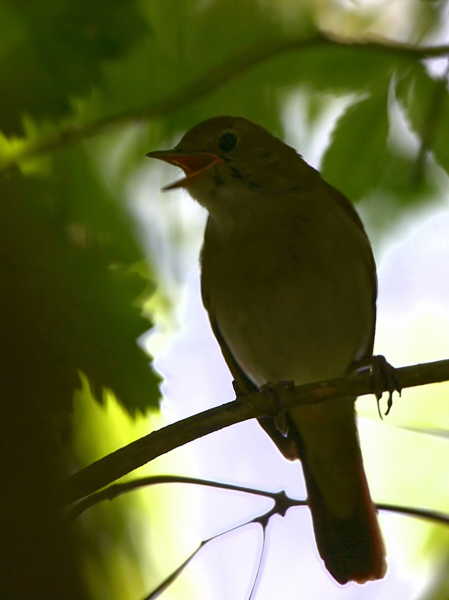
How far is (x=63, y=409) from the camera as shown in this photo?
114cm

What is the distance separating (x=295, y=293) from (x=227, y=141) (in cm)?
82

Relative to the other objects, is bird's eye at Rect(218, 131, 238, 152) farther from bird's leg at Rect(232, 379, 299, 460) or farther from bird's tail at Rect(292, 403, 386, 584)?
bird's tail at Rect(292, 403, 386, 584)

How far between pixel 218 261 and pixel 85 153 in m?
1.10

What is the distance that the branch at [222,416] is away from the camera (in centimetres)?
214

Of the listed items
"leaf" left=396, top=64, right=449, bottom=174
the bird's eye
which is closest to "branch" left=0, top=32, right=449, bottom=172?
"leaf" left=396, top=64, right=449, bottom=174

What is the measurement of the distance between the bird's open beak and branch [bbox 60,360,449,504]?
111 cm

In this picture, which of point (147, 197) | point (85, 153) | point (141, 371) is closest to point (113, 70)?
point (85, 153)

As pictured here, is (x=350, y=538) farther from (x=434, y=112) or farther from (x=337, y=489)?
(x=434, y=112)

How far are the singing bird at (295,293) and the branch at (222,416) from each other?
101 cm

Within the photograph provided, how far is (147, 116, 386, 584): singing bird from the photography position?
3.82m

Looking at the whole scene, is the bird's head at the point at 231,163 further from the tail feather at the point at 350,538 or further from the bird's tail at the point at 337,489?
the tail feather at the point at 350,538

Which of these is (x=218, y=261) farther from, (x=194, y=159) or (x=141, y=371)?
(x=141, y=371)

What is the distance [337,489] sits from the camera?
4.21 m

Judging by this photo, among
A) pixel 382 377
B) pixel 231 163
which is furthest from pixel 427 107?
pixel 231 163
